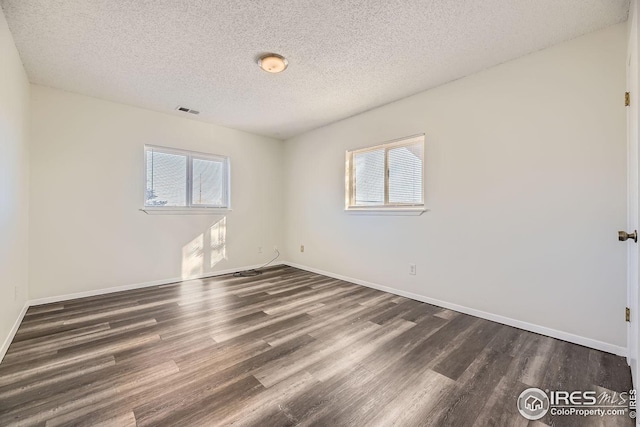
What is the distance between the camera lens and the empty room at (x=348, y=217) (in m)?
1.60

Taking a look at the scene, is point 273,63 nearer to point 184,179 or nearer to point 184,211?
point 184,179

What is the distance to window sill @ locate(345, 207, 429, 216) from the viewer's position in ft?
10.5

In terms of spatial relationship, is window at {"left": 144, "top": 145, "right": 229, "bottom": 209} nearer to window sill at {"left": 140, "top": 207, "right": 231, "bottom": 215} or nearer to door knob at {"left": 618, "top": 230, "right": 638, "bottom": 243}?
window sill at {"left": 140, "top": 207, "right": 231, "bottom": 215}

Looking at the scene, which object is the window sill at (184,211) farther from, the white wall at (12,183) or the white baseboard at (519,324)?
the white baseboard at (519,324)

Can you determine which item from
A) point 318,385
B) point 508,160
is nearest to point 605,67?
point 508,160

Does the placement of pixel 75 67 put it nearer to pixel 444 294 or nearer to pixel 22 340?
pixel 22 340

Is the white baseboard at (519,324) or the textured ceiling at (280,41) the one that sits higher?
the textured ceiling at (280,41)

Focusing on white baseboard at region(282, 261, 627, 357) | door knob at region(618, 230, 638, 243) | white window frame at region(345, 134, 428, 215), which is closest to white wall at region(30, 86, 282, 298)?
A: white window frame at region(345, 134, 428, 215)

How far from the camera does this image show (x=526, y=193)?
2.40 metres

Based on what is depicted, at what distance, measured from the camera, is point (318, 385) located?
1.63 meters

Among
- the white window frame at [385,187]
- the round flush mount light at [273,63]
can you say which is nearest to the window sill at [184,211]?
the white window frame at [385,187]

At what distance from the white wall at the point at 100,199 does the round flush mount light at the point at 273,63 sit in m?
2.14

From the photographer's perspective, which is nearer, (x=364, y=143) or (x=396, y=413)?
(x=396, y=413)

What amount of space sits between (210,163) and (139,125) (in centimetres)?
107
